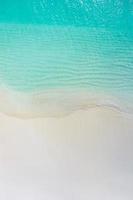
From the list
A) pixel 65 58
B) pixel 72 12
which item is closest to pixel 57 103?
pixel 65 58

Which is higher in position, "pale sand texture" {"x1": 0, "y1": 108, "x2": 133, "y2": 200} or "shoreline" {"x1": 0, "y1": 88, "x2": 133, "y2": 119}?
"shoreline" {"x1": 0, "y1": 88, "x2": 133, "y2": 119}

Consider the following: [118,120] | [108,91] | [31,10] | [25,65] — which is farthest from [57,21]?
[118,120]

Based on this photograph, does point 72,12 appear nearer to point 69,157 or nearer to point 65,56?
point 65,56

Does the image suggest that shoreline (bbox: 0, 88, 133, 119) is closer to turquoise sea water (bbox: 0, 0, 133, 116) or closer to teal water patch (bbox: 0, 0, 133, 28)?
turquoise sea water (bbox: 0, 0, 133, 116)

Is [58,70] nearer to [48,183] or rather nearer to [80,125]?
[80,125]

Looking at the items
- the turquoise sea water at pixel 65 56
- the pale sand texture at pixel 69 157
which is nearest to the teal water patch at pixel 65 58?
the turquoise sea water at pixel 65 56

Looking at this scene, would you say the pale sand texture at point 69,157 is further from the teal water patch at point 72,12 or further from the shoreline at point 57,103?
the teal water patch at point 72,12

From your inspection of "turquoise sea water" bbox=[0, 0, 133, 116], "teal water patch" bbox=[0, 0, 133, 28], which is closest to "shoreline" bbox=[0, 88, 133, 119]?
"turquoise sea water" bbox=[0, 0, 133, 116]
